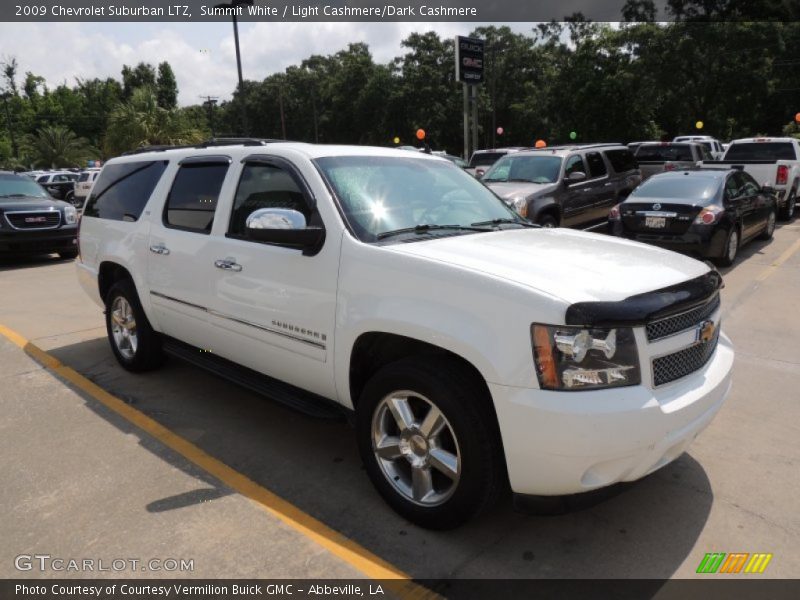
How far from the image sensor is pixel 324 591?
8.54 ft

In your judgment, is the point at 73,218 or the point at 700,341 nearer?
the point at 700,341

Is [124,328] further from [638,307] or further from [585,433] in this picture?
[638,307]

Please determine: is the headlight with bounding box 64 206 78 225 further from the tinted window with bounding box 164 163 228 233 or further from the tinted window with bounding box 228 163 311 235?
the tinted window with bounding box 228 163 311 235

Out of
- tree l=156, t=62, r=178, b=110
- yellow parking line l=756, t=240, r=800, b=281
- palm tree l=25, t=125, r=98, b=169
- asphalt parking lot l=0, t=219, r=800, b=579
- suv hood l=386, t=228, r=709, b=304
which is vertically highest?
tree l=156, t=62, r=178, b=110

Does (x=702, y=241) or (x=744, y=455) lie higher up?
(x=702, y=241)

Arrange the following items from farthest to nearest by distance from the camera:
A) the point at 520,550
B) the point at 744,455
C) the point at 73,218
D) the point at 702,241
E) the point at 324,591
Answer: the point at 73,218, the point at 702,241, the point at 744,455, the point at 520,550, the point at 324,591

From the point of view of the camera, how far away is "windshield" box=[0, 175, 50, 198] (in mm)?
12414

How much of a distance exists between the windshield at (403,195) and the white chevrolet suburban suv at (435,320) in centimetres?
2

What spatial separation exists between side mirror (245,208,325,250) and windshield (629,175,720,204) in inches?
285

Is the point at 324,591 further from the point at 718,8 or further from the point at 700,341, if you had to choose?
the point at 718,8

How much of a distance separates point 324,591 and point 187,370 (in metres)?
3.21

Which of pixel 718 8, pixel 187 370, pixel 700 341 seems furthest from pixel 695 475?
pixel 718 8

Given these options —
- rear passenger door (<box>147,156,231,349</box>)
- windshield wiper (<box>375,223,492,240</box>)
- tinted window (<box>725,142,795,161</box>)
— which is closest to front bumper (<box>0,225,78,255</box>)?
rear passenger door (<box>147,156,231,349</box>)

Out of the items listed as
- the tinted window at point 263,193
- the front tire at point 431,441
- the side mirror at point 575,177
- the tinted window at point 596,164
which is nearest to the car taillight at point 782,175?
the tinted window at point 596,164
